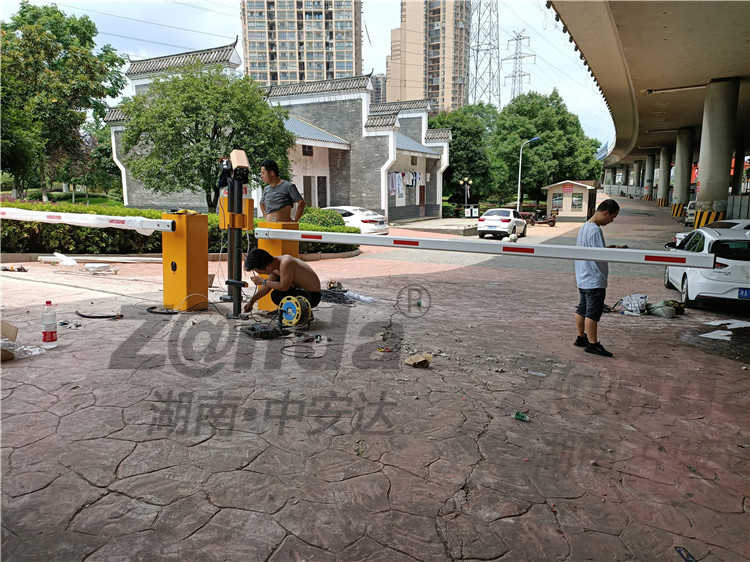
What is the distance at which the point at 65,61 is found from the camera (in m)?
29.8

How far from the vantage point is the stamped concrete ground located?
9.34 ft

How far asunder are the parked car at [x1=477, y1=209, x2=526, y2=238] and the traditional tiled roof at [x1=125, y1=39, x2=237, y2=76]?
14.3 meters

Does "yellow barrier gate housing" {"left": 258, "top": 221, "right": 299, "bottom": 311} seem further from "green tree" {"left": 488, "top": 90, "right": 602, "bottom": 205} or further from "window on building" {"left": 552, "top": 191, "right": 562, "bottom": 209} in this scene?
"green tree" {"left": 488, "top": 90, "right": 602, "bottom": 205}

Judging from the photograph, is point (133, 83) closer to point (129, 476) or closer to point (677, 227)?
point (129, 476)

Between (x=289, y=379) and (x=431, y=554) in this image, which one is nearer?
(x=431, y=554)

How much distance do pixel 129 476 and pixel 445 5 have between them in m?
135

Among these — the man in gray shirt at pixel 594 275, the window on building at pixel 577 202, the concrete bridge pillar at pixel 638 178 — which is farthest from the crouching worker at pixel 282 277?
the concrete bridge pillar at pixel 638 178

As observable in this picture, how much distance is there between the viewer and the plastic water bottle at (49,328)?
223 inches

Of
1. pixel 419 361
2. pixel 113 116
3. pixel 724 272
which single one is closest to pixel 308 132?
pixel 113 116

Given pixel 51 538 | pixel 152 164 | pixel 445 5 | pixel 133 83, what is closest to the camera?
pixel 51 538

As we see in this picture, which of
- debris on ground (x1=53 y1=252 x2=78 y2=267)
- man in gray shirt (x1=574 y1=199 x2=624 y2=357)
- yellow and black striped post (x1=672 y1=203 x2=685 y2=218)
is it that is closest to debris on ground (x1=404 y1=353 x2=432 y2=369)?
man in gray shirt (x1=574 y1=199 x2=624 y2=357)

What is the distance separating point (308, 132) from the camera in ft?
95.3

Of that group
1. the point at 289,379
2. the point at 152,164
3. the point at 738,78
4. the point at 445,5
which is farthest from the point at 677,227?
the point at 445,5

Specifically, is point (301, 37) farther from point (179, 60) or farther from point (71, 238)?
point (71, 238)
